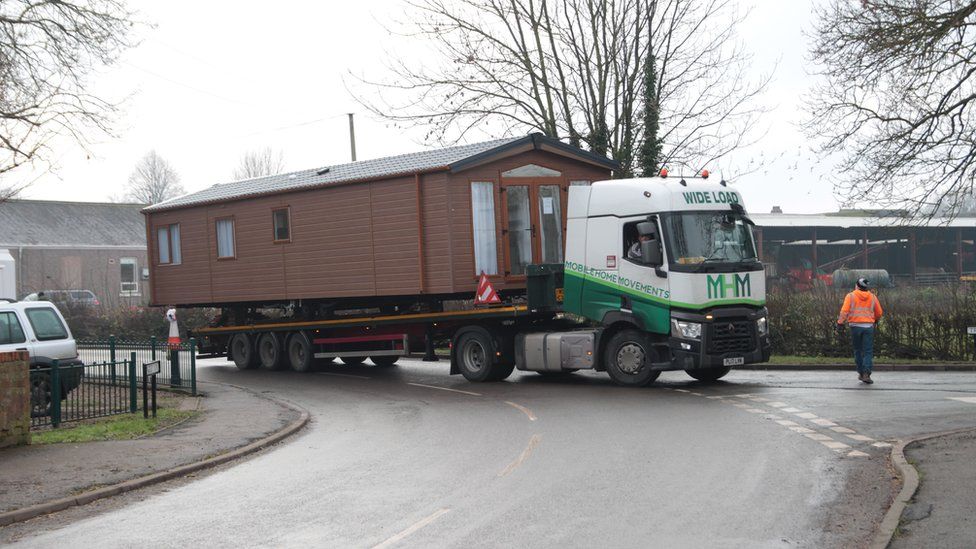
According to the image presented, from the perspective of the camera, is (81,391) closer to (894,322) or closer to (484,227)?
(484,227)

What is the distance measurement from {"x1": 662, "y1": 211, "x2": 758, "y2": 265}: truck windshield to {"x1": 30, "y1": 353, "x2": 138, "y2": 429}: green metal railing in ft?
28.6

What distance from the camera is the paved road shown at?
25.5 ft

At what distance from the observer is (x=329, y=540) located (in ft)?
25.0

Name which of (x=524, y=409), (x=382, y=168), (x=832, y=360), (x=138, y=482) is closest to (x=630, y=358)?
(x=524, y=409)

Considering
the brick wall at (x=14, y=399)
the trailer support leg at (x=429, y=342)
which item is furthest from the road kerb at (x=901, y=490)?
the trailer support leg at (x=429, y=342)

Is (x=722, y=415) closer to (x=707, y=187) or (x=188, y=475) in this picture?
(x=707, y=187)

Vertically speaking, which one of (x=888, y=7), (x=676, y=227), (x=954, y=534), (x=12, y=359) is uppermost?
(x=888, y=7)

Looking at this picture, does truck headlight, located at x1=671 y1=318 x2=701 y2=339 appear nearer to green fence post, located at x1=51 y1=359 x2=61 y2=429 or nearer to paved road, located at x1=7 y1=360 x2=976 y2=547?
paved road, located at x1=7 y1=360 x2=976 y2=547

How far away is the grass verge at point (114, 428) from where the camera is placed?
13.6 m

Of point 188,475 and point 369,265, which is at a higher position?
point 369,265

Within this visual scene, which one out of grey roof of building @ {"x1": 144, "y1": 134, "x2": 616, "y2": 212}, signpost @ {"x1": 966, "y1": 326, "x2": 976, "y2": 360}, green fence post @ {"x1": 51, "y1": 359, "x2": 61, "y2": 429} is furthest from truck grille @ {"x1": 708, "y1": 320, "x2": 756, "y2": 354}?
green fence post @ {"x1": 51, "y1": 359, "x2": 61, "y2": 429}

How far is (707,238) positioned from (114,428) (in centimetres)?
962

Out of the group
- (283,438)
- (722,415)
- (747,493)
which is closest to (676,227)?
(722,415)

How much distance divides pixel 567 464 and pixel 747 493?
2240 millimetres
